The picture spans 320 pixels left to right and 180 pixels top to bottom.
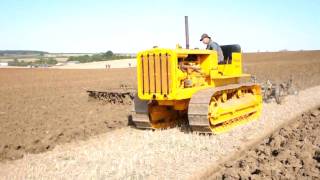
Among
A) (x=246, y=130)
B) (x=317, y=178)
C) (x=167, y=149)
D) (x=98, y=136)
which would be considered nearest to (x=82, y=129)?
(x=98, y=136)

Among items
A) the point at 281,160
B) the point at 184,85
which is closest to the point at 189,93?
the point at 184,85

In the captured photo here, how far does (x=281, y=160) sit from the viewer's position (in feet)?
22.2

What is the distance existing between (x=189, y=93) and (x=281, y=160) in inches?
128

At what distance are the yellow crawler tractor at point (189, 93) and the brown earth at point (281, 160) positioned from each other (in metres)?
1.42

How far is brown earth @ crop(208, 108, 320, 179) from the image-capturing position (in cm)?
613

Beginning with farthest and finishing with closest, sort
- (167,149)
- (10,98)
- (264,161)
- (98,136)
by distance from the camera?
1. (10,98)
2. (98,136)
3. (167,149)
4. (264,161)

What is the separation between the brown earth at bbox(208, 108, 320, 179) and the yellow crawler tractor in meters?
1.42

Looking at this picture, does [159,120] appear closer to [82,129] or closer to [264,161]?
[82,129]

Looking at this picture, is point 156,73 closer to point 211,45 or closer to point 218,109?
point 218,109

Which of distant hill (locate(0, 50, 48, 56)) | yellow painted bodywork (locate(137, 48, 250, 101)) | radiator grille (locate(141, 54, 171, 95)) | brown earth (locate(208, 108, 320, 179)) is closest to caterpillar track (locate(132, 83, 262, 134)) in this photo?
yellow painted bodywork (locate(137, 48, 250, 101))

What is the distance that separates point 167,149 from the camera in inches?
320

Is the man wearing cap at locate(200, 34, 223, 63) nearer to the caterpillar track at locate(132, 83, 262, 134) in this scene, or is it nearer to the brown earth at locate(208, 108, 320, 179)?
the caterpillar track at locate(132, 83, 262, 134)

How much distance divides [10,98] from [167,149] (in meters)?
11.9

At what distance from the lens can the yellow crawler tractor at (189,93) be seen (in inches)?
366
